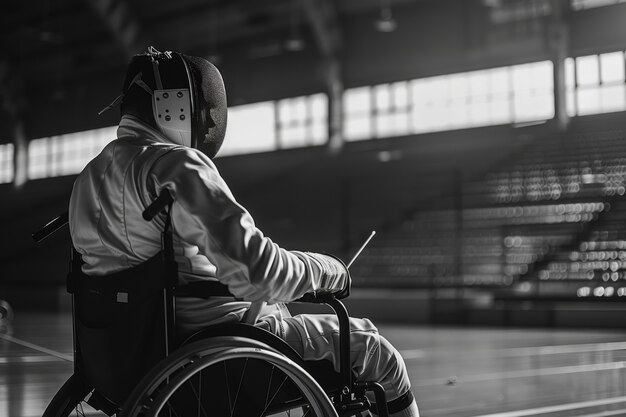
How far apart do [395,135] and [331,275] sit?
48.8 feet

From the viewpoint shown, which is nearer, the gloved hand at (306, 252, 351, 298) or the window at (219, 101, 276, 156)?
the gloved hand at (306, 252, 351, 298)

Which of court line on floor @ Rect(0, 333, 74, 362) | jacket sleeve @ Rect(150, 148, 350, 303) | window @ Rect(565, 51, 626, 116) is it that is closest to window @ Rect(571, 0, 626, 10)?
window @ Rect(565, 51, 626, 116)

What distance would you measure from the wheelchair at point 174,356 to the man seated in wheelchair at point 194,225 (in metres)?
0.03

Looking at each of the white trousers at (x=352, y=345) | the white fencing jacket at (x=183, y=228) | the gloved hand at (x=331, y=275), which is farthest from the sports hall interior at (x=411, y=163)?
the white fencing jacket at (x=183, y=228)

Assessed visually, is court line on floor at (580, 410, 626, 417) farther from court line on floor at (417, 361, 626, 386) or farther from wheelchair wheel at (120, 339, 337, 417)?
wheelchair wheel at (120, 339, 337, 417)

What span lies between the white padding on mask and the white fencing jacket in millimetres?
27

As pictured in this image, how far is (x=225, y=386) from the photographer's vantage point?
1320 millimetres

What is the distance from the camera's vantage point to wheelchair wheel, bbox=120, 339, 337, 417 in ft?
3.94

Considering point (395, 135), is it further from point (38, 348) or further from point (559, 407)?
point (559, 407)

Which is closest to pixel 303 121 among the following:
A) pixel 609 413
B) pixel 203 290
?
pixel 609 413

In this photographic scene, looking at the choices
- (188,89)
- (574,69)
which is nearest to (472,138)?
(574,69)

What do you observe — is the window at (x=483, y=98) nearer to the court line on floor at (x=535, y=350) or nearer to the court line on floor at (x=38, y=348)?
the court line on floor at (x=535, y=350)

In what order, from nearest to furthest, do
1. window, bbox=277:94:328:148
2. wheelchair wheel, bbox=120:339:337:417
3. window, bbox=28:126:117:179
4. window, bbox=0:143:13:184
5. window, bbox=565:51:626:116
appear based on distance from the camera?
1. wheelchair wheel, bbox=120:339:337:417
2. window, bbox=565:51:626:116
3. window, bbox=277:94:328:148
4. window, bbox=28:126:117:179
5. window, bbox=0:143:13:184

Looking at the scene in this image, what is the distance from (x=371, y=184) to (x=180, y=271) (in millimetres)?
12148
